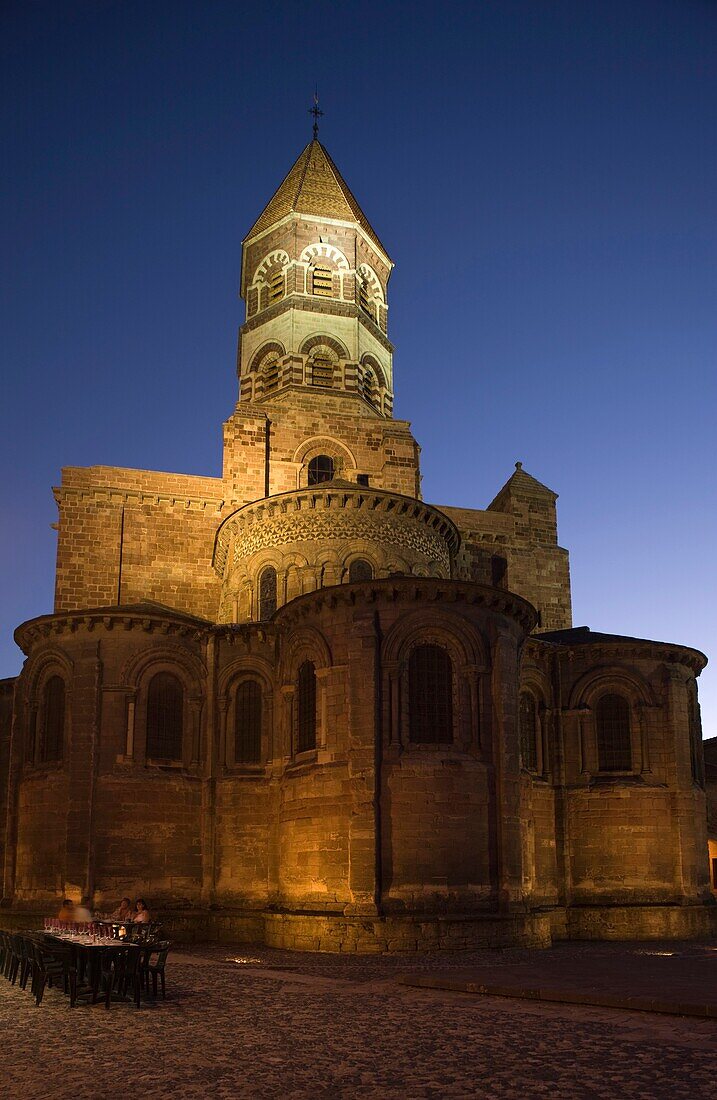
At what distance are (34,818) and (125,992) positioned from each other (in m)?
14.5

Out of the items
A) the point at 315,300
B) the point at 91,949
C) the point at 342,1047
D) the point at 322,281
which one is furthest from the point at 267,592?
the point at 342,1047

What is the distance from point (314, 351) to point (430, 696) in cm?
2253

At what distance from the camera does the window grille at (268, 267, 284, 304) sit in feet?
149

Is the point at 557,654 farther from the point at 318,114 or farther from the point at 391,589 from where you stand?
the point at 318,114

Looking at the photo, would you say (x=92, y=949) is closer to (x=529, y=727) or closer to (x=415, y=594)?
(x=415, y=594)

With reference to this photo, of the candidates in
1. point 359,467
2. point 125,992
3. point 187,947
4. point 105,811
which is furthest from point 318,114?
point 125,992

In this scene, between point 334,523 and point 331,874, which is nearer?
point 331,874

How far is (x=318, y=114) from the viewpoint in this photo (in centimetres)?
5269

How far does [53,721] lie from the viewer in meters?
29.2

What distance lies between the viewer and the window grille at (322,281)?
4519 cm

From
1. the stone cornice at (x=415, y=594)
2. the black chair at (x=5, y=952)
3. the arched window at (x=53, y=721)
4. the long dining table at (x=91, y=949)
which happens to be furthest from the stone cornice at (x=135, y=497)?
the long dining table at (x=91, y=949)

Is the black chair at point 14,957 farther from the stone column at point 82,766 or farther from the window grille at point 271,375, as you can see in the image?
the window grille at point 271,375

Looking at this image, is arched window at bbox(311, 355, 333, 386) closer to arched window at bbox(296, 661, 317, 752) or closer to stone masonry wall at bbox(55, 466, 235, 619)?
stone masonry wall at bbox(55, 466, 235, 619)

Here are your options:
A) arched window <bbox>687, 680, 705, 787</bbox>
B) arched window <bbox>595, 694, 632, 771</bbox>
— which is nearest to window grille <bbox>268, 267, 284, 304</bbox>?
arched window <bbox>595, 694, 632, 771</bbox>
